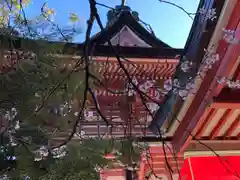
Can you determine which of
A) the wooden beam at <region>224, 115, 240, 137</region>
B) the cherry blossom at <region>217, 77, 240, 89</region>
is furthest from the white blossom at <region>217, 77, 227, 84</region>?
the wooden beam at <region>224, 115, 240, 137</region>

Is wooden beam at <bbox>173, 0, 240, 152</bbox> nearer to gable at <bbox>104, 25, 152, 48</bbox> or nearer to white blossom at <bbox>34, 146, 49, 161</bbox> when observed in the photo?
white blossom at <bbox>34, 146, 49, 161</bbox>

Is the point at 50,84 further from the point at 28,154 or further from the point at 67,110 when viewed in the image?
the point at 28,154

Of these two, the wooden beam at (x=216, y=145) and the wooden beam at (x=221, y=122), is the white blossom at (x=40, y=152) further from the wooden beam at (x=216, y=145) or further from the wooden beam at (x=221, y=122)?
the wooden beam at (x=216, y=145)

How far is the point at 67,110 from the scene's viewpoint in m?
2.72

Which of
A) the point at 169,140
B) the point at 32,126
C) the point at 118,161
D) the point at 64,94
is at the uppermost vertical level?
the point at 64,94

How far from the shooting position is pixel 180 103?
404 cm

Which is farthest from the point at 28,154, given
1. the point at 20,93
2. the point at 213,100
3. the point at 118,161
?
the point at 213,100

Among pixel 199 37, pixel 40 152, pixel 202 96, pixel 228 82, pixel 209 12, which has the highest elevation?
pixel 209 12

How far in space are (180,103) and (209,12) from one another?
1282 millimetres

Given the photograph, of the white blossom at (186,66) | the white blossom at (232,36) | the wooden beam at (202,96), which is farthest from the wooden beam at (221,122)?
the white blossom at (232,36)

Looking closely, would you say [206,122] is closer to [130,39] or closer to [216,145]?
[216,145]

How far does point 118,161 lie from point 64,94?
0.62 metres

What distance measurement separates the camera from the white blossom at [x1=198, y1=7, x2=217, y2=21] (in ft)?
9.93

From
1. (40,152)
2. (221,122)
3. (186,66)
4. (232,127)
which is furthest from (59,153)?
(232,127)
